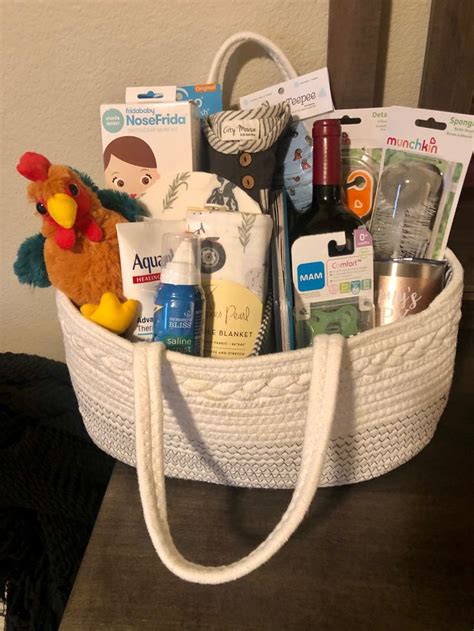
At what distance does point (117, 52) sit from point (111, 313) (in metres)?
0.34

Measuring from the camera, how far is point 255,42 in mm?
585

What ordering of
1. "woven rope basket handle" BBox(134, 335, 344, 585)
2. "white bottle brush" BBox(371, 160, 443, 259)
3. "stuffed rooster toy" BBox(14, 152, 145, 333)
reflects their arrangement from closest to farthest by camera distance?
1. "woven rope basket handle" BBox(134, 335, 344, 585)
2. "stuffed rooster toy" BBox(14, 152, 145, 333)
3. "white bottle brush" BBox(371, 160, 443, 259)

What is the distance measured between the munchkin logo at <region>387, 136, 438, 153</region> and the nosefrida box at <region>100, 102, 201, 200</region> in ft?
0.69

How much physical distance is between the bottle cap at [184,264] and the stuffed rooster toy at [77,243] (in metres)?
0.06

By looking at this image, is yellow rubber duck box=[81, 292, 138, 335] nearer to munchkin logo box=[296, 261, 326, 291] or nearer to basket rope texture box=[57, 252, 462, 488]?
basket rope texture box=[57, 252, 462, 488]

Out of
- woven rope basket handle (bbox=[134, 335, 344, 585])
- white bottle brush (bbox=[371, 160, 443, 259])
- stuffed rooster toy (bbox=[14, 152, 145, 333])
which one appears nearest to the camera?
woven rope basket handle (bbox=[134, 335, 344, 585])

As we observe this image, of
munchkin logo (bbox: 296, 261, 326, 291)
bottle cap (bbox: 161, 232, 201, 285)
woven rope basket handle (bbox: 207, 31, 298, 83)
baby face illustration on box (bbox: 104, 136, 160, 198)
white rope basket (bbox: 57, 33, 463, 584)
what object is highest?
woven rope basket handle (bbox: 207, 31, 298, 83)

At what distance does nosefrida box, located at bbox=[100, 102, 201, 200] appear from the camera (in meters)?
0.52

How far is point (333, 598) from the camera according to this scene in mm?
369

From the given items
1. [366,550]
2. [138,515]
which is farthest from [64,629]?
[366,550]

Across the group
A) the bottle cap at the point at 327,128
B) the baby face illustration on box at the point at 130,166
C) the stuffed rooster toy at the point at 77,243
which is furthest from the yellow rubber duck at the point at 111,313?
the bottle cap at the point at 327,128

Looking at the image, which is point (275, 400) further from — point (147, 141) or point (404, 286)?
point (147, 141)

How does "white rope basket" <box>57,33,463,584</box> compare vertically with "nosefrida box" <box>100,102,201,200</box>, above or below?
below

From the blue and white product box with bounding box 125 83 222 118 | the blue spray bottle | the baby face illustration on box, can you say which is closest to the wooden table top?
the blue spray bottle
